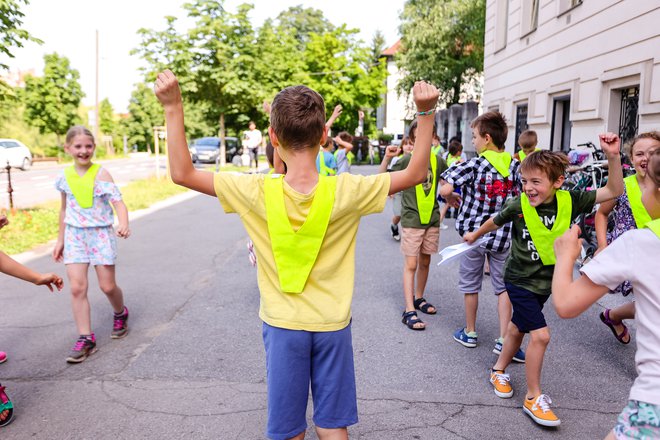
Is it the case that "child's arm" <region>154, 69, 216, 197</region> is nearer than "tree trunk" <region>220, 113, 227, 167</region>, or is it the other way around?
"child's arm" <region>154, 69, 216, 197</region>

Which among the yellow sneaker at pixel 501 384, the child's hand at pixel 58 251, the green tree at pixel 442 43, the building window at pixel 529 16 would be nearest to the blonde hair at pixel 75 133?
the child's hand at pixel 58 251

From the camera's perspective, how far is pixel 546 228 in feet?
11.0

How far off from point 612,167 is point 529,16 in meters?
12.4

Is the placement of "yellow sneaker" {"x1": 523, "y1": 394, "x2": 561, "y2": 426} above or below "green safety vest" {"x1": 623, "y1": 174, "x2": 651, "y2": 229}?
below

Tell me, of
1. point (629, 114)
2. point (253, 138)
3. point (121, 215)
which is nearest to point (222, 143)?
point (253, 138)

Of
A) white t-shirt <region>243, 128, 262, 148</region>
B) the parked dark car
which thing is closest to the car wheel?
the parked dark car

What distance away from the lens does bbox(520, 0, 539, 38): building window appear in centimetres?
1380

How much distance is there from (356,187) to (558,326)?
357 centimetres

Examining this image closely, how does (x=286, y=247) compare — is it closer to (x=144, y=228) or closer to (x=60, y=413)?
(x=60, y=413)

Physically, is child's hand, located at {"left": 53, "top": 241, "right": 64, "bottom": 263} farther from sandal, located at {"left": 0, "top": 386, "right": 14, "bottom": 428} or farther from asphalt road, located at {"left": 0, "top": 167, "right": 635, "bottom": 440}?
sandal, located at {"left": 0, "top": 386, "right": 14, "bottom": 428}

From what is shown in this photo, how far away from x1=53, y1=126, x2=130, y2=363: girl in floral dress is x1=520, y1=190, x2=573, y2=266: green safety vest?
3.02m

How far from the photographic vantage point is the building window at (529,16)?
13.8 metres

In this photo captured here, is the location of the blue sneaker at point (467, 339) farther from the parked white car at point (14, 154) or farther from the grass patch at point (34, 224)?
the parked white car at point (14, 154)

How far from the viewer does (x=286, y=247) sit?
7.30 ft
